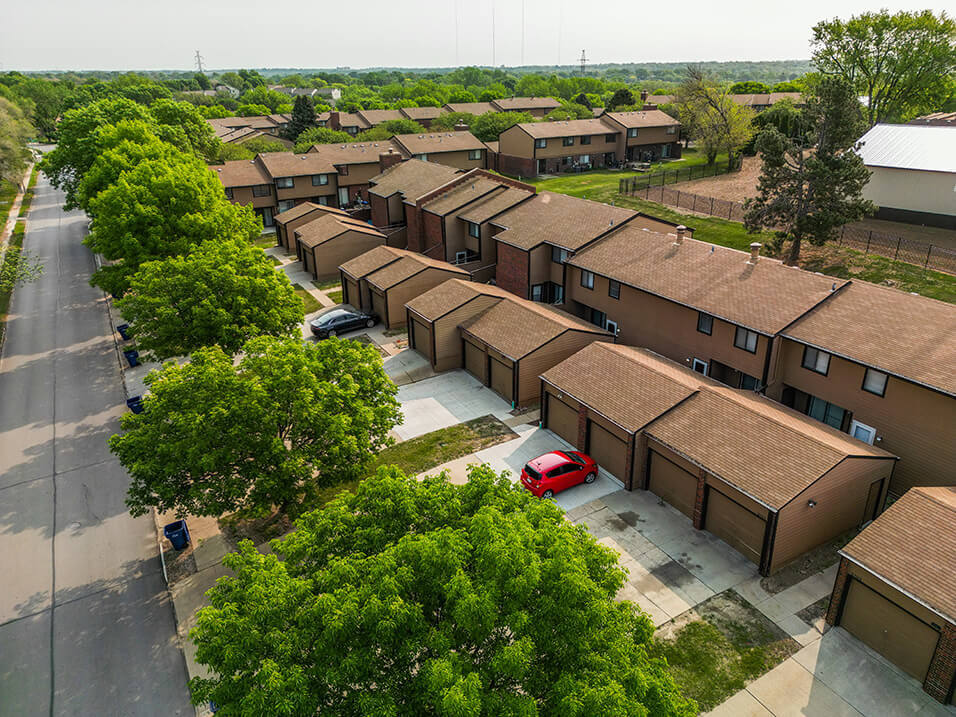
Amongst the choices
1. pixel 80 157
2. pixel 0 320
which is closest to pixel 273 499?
pixel 0 320

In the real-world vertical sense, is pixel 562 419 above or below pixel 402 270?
below

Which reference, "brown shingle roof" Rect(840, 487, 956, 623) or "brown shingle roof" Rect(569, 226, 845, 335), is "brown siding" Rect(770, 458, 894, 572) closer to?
"brown shingle roof" Rect(840, 487, 956, 623)

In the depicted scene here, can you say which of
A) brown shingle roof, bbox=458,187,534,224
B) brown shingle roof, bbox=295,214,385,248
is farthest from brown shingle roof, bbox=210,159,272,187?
brown shingle roof, bbox=458,187,534,224

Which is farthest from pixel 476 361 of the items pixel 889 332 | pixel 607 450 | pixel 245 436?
pixel 889 332

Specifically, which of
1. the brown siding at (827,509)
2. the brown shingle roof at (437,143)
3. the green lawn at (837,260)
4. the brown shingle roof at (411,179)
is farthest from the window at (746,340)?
the brown shingle roof at (437,143)

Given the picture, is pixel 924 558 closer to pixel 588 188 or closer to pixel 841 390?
pixel 841 390

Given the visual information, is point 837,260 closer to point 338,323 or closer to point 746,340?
Answer: point 746,340

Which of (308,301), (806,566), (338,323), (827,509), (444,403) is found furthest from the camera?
(308,301)
